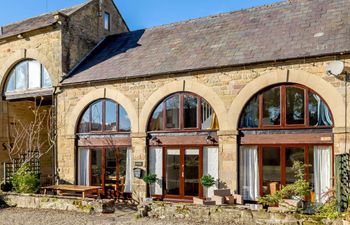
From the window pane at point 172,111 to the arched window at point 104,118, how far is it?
69.6 inches

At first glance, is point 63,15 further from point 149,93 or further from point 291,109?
point 291,109

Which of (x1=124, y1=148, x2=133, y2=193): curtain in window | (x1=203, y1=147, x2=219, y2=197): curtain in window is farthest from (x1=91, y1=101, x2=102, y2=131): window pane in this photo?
(x1=203, y1=147, x2=219, y2=197): curtain in window

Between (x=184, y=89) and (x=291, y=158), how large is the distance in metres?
4.34

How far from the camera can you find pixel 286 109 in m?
12.3

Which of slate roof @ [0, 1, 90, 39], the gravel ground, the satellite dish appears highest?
slate roof @ [0, 1, 90, 39]

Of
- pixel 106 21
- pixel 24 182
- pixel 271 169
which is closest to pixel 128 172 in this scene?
pixel 24 182

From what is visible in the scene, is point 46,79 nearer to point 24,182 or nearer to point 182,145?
point 24,182

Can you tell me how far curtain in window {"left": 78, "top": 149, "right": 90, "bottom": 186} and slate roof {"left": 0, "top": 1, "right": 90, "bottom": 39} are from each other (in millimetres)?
5812

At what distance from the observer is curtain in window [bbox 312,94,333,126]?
11.7m

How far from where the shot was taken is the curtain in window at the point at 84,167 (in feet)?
52.7

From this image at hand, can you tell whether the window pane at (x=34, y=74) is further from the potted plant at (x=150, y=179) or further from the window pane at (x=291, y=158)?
the window pane at (x=291, y=158)

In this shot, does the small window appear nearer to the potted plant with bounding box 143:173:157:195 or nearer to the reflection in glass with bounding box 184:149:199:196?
the potted plant with bounding box 143:173:157:195

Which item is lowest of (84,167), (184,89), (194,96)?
(84,167)

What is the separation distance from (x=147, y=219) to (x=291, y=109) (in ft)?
18.2
